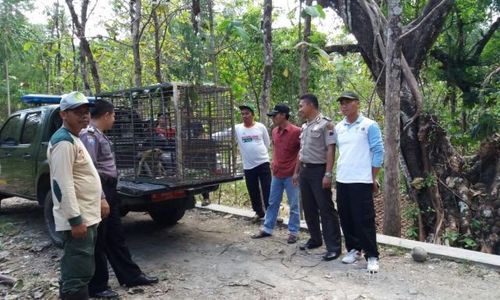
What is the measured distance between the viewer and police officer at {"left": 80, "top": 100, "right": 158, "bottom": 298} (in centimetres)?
378

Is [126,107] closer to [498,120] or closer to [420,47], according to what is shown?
[420,47]

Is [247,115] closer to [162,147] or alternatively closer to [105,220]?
[162,147]

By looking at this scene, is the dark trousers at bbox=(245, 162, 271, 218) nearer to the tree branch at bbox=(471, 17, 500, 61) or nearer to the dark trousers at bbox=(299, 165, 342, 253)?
the dark trousers at bbox=(299, 165, 342, 253)

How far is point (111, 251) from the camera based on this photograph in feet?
13.0

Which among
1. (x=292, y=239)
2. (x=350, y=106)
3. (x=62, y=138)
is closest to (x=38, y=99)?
(x=62, y=138)

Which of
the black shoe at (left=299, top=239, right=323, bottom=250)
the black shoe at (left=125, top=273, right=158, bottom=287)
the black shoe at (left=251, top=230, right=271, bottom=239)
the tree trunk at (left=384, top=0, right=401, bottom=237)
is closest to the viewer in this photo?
the black shoe at (left=125, top=273, right=158, bottom=287)

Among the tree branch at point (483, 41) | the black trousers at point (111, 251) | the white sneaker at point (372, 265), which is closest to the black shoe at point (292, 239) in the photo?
the white sneaker at point (372, 265)

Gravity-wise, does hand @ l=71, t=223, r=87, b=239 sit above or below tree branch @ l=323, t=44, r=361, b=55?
below

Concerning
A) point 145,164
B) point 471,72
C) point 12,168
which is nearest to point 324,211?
point 145,164

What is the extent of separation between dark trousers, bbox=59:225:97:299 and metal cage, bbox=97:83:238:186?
170 cm

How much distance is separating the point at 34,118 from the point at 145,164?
2.23 m

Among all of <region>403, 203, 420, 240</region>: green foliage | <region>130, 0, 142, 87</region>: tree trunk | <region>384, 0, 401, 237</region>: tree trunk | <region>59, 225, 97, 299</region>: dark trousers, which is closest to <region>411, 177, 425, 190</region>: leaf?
<region>403, 203, 420, 240</region>: green foliage

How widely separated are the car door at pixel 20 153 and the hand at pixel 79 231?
333 centimetres

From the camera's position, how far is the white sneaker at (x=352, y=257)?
179 inches
